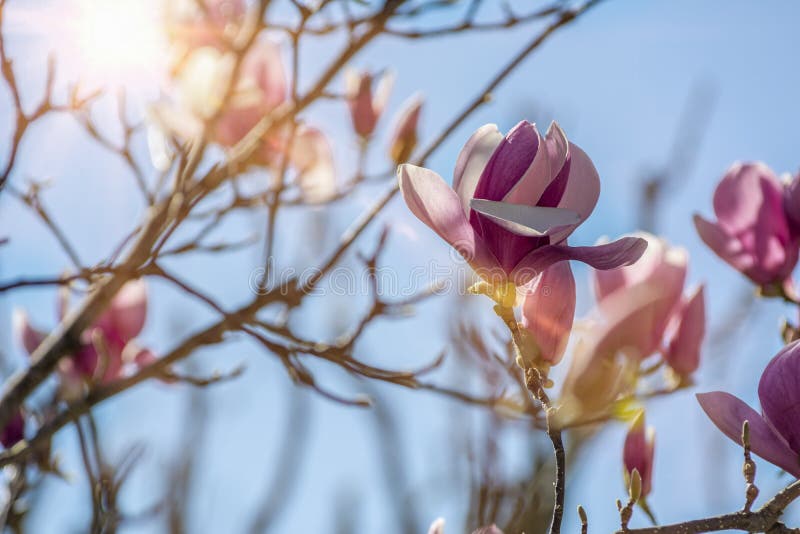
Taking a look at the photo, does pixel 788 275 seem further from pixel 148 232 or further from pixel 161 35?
pixel 161 35

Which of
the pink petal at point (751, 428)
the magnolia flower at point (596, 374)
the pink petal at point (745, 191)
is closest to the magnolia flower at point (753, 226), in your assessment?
the pink petal at point (745, 191)

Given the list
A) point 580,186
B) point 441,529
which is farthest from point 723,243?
point 441,529

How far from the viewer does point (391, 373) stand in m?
1.02

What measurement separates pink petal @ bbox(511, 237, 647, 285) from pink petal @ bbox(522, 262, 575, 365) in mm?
31

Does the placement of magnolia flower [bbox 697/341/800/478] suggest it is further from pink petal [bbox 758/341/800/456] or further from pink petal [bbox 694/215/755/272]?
pink petal [bbox 694/215/755/272]

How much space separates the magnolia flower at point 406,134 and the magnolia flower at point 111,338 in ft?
1.80

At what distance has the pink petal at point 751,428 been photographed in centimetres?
69

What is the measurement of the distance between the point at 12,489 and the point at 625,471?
30.6 inches

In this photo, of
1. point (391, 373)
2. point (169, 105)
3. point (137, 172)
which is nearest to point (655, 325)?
point (391, 373)

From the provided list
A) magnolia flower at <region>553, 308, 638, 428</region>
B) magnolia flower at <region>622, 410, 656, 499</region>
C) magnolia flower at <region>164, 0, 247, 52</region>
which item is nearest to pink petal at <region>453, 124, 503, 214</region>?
magnolia flower at <region>553, 308, 638, 428</region>

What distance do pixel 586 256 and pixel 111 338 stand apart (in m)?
0.89

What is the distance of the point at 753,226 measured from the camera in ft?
3.49

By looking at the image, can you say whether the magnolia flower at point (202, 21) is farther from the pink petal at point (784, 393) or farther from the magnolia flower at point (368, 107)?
the pink petal at point (784, 393)

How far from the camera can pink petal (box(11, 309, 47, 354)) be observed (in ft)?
3.98
